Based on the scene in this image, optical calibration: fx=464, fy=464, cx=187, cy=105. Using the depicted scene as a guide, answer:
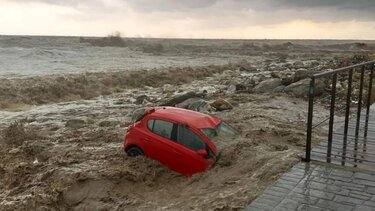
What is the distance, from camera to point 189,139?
10.0 meters

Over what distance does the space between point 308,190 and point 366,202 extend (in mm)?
773

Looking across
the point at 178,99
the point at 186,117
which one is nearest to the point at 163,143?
the point at 186,117

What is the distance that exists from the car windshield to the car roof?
104 millimetres

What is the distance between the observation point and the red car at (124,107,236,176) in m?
9.88

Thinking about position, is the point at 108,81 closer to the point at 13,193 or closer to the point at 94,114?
the point at 94,114

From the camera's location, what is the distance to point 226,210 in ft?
22.4

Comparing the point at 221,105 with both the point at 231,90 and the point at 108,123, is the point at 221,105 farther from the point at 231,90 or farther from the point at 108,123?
the point at 231,90

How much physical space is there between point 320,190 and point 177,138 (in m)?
4.19

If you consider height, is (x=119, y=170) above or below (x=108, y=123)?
above

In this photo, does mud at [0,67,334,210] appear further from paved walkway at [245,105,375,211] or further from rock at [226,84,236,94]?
rock at [226,84,236,94]

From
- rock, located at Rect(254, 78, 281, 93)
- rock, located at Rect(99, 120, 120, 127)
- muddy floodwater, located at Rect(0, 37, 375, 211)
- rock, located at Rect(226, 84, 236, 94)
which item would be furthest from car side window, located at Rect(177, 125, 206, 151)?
rock, located at Rect(226, 84, 236, 94)

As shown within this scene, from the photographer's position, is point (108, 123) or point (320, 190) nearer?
point (320, 190)

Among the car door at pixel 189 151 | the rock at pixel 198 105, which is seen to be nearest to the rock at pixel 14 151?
the car door at pixel 189 151

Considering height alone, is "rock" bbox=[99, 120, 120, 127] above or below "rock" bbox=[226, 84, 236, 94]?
below
